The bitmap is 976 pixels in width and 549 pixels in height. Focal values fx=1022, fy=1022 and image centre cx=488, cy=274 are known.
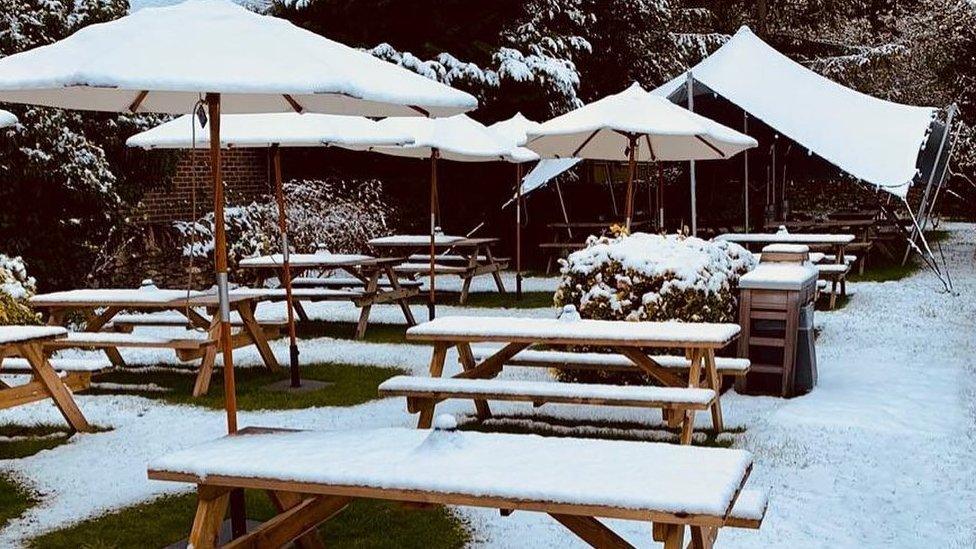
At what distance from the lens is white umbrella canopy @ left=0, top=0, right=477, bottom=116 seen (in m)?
3.48

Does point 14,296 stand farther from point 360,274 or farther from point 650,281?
point 650,281

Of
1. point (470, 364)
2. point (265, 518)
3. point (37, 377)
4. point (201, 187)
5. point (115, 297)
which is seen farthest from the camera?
point (201, 187)

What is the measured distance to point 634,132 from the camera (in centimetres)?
892

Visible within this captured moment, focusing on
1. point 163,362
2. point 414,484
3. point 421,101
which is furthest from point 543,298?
point 414,484

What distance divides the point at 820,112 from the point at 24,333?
11.4 m

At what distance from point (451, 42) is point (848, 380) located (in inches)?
443

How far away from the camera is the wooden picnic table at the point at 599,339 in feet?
18.1

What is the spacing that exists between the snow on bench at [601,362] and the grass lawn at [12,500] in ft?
9.08

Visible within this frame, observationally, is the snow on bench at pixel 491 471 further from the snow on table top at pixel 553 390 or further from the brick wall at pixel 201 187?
the brick wall at pixel 201 187

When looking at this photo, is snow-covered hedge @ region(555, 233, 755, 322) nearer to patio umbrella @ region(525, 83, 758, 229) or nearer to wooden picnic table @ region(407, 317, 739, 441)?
wooden picnic table @ region(407, 317, 739, 441)

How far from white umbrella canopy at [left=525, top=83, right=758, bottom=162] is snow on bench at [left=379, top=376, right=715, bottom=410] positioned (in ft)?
11.8

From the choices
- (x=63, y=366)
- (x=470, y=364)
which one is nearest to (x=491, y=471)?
(x=470, y=364)

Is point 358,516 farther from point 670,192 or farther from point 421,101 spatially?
point 670,192

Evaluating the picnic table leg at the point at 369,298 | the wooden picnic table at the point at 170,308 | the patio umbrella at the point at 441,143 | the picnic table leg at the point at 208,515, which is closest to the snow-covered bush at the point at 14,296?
the wooden picnic table at the point at 170,308
